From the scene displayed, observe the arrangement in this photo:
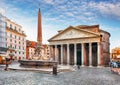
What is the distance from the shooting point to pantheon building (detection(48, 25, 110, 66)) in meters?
49.2

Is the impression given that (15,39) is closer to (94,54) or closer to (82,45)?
(82,45)

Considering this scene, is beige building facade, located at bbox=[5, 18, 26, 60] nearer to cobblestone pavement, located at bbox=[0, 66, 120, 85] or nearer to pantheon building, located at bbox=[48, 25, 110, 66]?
pantheon building, located at bbox=[48, 25, 110, 66]

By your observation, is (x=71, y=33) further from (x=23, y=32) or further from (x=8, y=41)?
(x=23, y=32)

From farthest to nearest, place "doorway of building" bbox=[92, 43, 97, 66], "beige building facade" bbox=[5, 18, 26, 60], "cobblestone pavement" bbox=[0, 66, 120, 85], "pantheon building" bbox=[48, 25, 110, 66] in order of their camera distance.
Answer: "beige building facade" bbox=[5, 18, 26, 60] < "doorway of building" bbox=[92, 43, 97, 66] < "pantheon building" bbox=[48, 25, 110, 66] < "cobblestone pavement" bbox=[0, 66, 120, 85]

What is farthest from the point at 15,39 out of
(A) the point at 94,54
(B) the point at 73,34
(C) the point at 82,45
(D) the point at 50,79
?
(D) the point at 50,79

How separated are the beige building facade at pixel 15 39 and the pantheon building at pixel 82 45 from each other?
16151mm

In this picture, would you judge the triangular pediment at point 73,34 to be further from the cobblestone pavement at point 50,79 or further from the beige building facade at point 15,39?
the cobblestone pavement at point 50,79

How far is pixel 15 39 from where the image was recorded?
69.4 metres

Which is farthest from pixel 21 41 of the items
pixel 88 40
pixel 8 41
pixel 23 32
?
pixel 88 40

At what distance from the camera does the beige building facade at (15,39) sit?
6485 centimetres

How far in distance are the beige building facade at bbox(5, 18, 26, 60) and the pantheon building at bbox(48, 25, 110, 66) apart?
16.2 metres

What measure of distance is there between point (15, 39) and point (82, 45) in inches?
1172

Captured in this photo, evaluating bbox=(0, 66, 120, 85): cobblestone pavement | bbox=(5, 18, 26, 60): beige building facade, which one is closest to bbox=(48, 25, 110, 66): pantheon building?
bbox=(5, 18, 26, 60): beige building facade

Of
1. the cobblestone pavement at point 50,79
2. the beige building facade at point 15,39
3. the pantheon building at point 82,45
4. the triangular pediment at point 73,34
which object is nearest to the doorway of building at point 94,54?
the pantheon building at point 82,45
